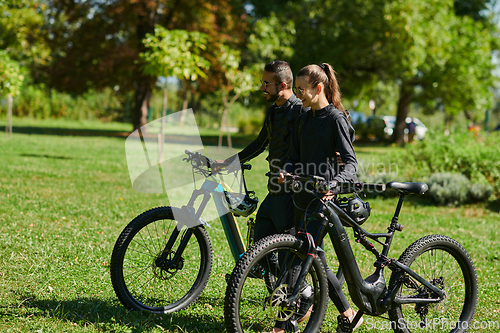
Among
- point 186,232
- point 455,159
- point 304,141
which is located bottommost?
point 186,232

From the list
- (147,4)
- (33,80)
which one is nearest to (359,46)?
(147,4)

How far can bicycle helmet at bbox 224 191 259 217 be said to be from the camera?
135 inches

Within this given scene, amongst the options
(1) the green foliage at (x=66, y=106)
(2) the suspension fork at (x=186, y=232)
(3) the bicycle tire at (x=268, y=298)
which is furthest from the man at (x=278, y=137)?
(1) the green foliage at (x=66, y=106)

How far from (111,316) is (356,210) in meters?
2.04

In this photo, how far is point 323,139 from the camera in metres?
3.05

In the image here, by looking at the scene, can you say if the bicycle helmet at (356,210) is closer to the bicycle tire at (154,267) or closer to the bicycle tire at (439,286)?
the bicycle tire at (439,286)

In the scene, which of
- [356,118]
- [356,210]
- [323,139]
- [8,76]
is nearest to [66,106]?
[356,118]

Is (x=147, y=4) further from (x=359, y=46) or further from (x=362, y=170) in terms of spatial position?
(x=362, y=170)

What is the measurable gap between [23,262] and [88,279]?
84 centimetres

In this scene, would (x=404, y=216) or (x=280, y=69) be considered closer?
(x=280, y=69)

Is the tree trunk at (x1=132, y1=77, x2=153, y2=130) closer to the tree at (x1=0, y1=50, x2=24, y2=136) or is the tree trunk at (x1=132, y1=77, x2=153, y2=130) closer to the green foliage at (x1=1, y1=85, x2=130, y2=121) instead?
the green foliage at (x1=1, y1=85, x2=130, y2=121)

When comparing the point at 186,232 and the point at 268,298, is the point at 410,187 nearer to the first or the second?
the point at 268,298

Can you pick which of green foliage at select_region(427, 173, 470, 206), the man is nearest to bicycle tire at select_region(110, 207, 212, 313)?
the man

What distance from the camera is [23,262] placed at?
180 inches
